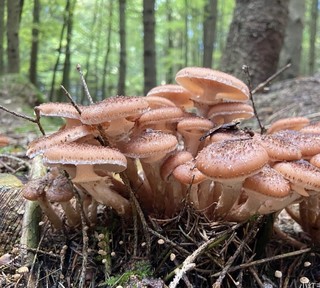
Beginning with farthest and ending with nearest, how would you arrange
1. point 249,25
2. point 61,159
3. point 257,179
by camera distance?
1. point 249,25
2. point 257,179
3. point 61,159

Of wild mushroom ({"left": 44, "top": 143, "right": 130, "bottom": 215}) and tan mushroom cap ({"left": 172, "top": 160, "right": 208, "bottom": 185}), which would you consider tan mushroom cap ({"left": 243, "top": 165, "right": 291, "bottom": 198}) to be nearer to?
tan mushroom cap ({"left": 172, "top": 160, "right": 208, "bottom": 185})

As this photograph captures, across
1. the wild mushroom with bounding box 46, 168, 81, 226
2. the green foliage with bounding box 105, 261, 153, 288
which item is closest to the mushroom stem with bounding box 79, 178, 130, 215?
the wild mushroom with bounding box 46, 168, 81, 226

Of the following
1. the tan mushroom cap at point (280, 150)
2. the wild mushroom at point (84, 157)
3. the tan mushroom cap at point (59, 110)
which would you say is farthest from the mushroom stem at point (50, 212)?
the tan mushroom cap at point (280, 150)

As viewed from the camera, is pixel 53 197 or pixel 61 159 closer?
pixel 61 159

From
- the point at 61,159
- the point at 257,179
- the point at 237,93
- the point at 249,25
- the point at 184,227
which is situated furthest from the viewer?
the point at 249,25

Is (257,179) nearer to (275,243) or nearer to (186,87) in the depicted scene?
(275,243)

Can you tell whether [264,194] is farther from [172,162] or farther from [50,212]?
[50,212]

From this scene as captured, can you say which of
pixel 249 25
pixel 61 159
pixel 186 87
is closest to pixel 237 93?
pixel 186 87

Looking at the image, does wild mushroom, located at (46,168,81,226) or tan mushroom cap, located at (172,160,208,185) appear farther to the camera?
wild mushroom, located at (46,168,81,226)
